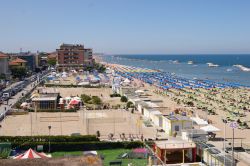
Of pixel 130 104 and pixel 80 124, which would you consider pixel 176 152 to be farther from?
pixel 130 104

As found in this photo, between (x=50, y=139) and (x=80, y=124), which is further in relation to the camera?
(x=80, y=124)

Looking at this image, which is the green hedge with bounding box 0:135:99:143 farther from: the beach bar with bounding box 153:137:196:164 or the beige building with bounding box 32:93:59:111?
the beige building with bounding box 32:93:59:111

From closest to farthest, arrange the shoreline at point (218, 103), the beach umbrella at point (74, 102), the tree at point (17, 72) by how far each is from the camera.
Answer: the shoreline at point (218, 103) < the beach umbrella at point (74, 102) < the tree at point (17, 72)

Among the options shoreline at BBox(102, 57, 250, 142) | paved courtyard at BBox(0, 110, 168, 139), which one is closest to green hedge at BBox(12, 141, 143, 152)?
paved courtyard at BBox(0, 110, 168, 139)

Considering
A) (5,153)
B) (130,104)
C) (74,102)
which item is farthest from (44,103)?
(5,153)

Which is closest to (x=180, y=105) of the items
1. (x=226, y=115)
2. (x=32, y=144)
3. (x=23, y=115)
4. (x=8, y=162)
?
(x=226, y=115)

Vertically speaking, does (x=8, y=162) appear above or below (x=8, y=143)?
above

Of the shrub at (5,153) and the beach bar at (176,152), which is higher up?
the beach bar at (176,152)

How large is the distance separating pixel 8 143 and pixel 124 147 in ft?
24.2

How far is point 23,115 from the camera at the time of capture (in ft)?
120

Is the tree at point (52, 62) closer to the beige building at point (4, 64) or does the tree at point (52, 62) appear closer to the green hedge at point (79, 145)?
the beige building at point (4, 64)

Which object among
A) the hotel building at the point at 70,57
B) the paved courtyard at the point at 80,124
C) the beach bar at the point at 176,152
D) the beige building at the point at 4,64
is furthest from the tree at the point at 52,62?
the beach bar at the point at 176,152

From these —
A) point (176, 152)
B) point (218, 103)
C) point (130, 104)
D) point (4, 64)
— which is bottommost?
point (218, 103)

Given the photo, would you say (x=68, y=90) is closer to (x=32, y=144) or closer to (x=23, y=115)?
(x=23, y=115)
